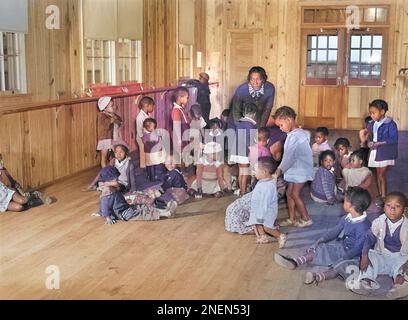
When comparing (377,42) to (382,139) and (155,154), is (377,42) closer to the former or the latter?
(382,139)

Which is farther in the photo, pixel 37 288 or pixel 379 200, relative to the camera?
pixel 379 200

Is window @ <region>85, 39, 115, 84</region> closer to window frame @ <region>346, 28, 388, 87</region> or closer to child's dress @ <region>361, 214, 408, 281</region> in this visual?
child's dress @ <region>361, 214, 408, 281</region>

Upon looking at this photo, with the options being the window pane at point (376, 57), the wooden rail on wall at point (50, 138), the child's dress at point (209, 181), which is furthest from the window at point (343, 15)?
the child's dress at point (209, 181)

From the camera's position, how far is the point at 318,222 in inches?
186

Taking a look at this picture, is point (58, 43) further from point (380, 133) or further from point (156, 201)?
point (380, 133)

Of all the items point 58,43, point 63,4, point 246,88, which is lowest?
point 246,88

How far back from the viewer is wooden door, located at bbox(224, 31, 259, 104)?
36.8 ft

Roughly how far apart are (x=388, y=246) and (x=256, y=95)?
2449 millimetres

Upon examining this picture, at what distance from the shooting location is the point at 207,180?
5.80 meters

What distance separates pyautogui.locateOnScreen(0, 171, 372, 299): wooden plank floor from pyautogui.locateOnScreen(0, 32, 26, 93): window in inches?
54.2

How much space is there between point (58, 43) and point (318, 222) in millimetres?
3446

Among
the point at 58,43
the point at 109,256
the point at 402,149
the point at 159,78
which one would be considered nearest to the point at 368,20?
the point at 402,149

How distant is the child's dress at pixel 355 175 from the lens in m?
5.18

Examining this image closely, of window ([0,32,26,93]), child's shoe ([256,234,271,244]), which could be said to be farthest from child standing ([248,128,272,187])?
window ([0,32,26,93])
